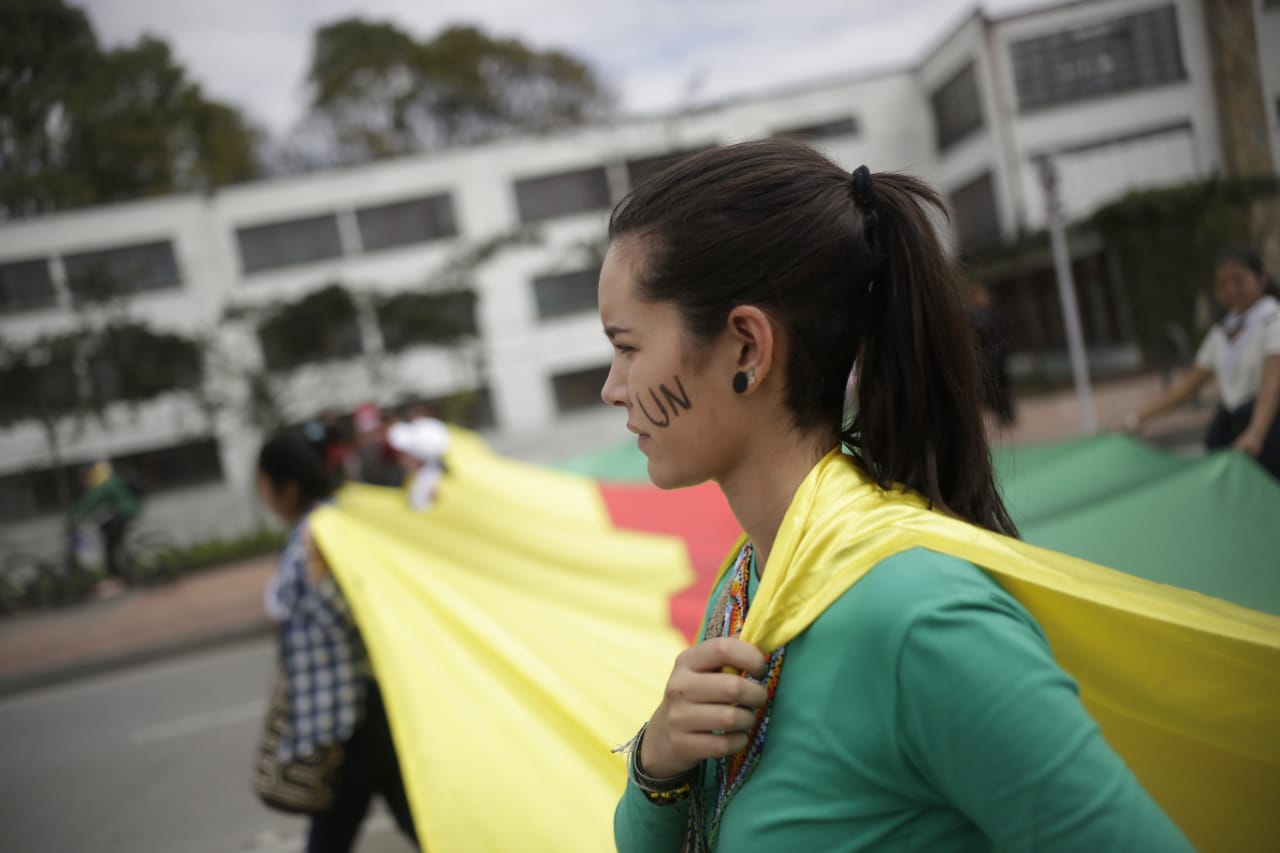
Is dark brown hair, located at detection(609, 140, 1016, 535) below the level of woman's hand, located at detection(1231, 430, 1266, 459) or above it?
above

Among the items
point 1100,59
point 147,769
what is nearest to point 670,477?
point 147,769

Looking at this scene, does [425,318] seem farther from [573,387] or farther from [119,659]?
[119,659]

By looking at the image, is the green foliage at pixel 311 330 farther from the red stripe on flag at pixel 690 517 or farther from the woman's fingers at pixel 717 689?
the woman's fingers at pixel 717 689

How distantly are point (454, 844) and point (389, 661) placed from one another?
0.84 meters

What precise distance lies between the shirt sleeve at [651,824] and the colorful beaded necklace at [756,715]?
0.05 m

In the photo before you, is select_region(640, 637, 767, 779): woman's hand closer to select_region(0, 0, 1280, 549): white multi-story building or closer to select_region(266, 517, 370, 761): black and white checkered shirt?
select_region(266, 517, 370, 761): black and white checkered shirt

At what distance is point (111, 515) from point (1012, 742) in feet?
51.9

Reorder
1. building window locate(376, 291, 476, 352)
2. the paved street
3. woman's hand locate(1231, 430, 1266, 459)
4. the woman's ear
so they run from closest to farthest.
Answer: the woman's ear
woman's hand locate(1231, 430, 1266, 459)
the paved street
building window locate(376, 291, 476, 352)

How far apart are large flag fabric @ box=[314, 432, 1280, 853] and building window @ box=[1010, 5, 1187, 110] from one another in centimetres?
189

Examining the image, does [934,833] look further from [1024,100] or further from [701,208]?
[1024,100]

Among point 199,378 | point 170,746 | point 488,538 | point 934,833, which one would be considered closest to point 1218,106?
point 488,538

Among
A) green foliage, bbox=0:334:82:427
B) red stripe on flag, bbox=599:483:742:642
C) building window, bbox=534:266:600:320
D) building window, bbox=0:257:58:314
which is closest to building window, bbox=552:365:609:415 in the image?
building window, bbox=534:266:600:320

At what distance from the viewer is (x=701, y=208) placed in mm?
1162

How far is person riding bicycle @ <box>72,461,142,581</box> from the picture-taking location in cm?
1434
